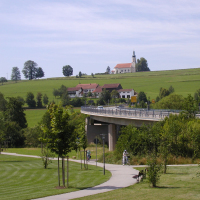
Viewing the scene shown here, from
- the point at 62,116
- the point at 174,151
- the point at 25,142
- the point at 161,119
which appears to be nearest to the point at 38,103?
the point at 25,142

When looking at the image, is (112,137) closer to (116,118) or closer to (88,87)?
(116,118)

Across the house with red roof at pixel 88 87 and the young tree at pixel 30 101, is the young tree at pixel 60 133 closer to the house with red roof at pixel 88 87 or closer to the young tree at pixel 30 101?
the young tree at pixel 30 101

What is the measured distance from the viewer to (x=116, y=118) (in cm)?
5269

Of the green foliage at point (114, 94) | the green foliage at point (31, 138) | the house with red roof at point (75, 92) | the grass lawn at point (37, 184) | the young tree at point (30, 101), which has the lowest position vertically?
the green foliage at point (31, 138)

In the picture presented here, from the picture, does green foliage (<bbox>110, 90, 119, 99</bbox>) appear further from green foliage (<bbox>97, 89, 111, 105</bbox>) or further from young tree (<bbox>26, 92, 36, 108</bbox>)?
young tree (<bbox>26, 92, 36, 108</bbox>)

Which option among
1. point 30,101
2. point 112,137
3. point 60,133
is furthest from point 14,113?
point 60,133

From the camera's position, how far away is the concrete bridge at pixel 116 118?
41.7 m

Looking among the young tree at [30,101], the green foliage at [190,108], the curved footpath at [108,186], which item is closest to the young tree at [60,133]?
the curved footpath at [108,186]

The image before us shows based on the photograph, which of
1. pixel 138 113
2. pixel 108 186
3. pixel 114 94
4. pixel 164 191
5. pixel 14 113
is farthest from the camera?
pixel 114 94

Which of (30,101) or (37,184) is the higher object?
(30,101)

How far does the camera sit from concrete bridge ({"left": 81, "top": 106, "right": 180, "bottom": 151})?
41.7 meters

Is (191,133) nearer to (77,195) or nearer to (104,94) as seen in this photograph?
(77,195)

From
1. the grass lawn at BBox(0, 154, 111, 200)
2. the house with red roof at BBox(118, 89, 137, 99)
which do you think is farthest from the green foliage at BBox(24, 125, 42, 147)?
the house with red roof at BBox(118, 89, 137, 99)

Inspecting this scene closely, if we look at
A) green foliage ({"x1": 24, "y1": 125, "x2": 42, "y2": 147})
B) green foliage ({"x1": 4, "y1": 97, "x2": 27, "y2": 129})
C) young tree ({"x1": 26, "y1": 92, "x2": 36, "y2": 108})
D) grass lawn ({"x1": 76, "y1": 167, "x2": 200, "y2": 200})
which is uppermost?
young tree ({"x1": 26, "y1": 92, "x2": 36, "y2": 108})
